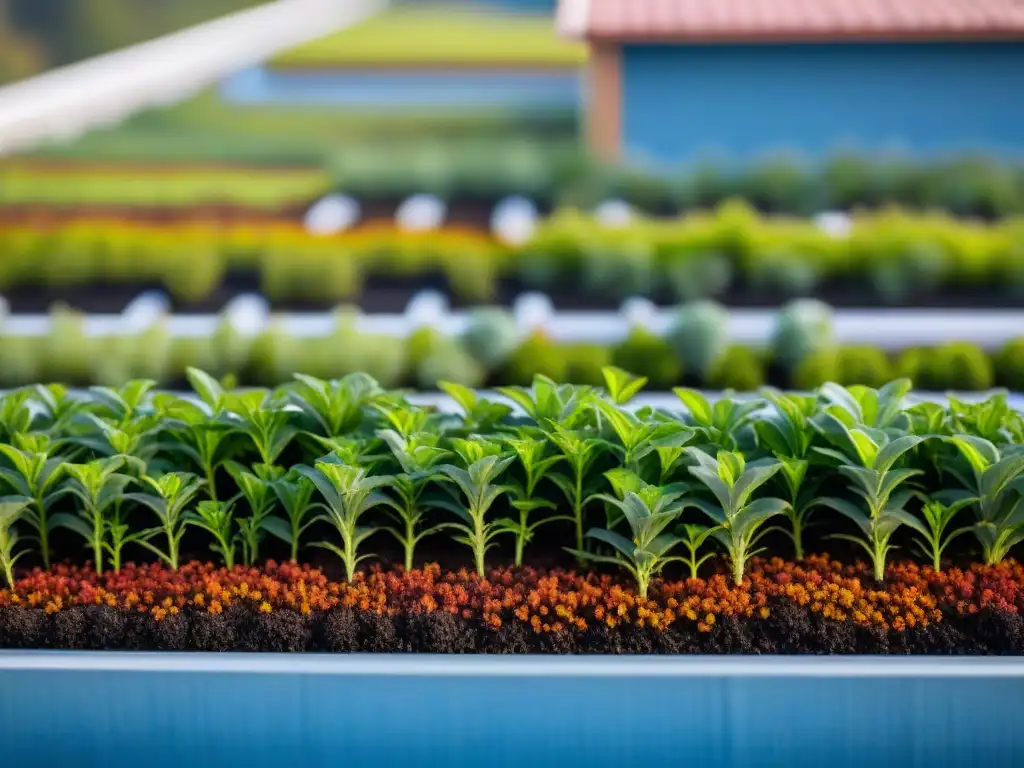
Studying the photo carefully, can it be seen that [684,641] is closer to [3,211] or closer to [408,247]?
[408,247]

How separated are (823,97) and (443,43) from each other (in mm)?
1757

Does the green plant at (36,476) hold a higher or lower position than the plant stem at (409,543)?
higher

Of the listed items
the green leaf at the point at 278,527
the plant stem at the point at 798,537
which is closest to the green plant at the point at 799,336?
the plant stem at the point at 798,537

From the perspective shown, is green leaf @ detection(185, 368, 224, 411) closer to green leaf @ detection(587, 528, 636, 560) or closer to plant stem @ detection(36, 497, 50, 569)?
plant stem @ detection(36, 497, 50, 569)

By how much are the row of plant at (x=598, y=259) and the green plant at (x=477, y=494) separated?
1886mm

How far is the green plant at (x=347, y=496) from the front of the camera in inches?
78.5

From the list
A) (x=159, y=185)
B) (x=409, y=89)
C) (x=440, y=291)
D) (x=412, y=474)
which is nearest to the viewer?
(x=412, y=474)

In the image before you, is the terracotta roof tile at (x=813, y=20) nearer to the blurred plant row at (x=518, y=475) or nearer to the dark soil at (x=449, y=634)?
the blurred plant row at (x=518, y=475)

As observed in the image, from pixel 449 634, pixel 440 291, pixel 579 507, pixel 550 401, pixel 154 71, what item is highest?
pixel 154 71

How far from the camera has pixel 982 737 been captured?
182 centimetres

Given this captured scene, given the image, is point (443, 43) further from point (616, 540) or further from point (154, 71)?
Result: point (616, 540)

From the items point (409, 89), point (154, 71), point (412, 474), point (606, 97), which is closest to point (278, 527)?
point (412, 474)

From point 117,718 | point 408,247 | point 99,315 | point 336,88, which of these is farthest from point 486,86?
point 117,718

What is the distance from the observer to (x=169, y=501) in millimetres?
2080
